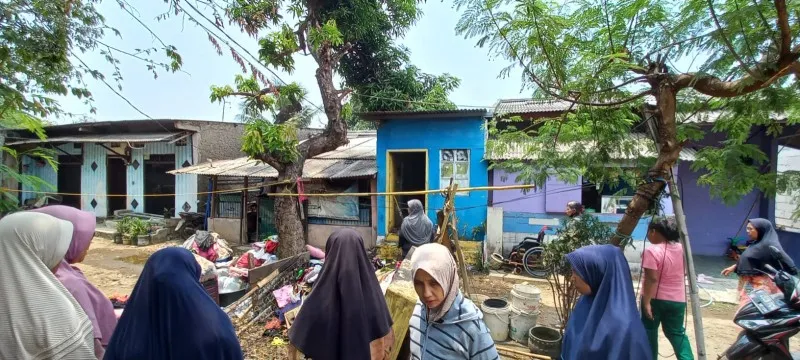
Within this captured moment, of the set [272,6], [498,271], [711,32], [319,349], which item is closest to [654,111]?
[711,32]

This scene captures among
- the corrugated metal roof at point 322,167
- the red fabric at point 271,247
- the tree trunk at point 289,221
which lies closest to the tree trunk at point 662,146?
the tree trunk at point 289,221

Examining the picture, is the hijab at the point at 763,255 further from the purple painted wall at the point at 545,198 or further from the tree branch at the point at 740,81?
the purple painted wall at the point at 545,198

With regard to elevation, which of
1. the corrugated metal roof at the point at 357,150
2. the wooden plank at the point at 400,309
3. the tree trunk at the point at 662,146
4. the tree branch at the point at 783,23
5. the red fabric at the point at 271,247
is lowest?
the red fabric at the point at 271,247

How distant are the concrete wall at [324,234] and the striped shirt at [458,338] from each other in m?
8.33

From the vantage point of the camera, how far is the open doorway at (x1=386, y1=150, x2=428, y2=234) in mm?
10062

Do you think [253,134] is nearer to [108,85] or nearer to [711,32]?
[108,85]

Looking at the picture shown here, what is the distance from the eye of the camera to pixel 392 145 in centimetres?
1006

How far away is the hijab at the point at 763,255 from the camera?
3816 mm

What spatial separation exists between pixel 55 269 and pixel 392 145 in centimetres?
828

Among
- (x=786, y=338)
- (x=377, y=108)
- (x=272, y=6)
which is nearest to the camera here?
(x=786, y=338)

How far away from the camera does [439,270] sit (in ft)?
6.56

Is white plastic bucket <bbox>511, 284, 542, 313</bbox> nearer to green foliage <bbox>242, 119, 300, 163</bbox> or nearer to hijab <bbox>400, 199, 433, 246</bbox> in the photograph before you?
hijab <bbox>400, 199, 433, 246</bbox>

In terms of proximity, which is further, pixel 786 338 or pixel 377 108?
pixel 377 108

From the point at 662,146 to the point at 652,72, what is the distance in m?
0.49
